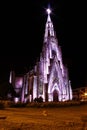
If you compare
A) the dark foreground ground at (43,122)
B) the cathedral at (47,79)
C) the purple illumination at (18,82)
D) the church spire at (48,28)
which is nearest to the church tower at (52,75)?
the cathedral at (47,79)

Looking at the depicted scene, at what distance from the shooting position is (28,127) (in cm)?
977

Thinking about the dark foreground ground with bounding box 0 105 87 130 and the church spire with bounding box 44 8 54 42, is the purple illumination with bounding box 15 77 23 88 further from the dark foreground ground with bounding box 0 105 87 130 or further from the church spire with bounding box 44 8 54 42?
the dark foreground ground with bounding box 0 105 87 130

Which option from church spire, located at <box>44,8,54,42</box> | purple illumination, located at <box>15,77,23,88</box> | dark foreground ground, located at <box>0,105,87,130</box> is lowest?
dark foreground ground, located at <box>0,105,87,130</box>

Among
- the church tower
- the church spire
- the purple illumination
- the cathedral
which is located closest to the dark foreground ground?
the cathedral

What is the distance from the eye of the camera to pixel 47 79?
55.9 m

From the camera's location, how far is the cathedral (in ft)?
Answer: 178

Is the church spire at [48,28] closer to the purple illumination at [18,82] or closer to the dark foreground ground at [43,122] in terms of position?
the purple illumination at [18,82]

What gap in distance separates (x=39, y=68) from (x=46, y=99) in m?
9.42

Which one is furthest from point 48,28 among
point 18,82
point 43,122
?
point 43,122

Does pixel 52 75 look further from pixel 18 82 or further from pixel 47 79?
pixel 18 82

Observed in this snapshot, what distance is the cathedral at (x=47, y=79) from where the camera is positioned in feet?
178

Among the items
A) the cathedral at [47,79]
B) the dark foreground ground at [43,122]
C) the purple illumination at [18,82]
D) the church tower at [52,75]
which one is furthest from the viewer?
the purple illumination at [18,82]

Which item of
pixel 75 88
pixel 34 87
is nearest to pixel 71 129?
pixel 34 87

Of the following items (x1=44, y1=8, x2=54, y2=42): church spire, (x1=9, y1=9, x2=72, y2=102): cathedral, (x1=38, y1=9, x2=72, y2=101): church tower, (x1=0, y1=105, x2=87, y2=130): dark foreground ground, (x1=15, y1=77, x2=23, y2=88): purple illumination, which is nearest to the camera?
(x1=0, y1=105, x2=87, y2=130): dark foreground ground
